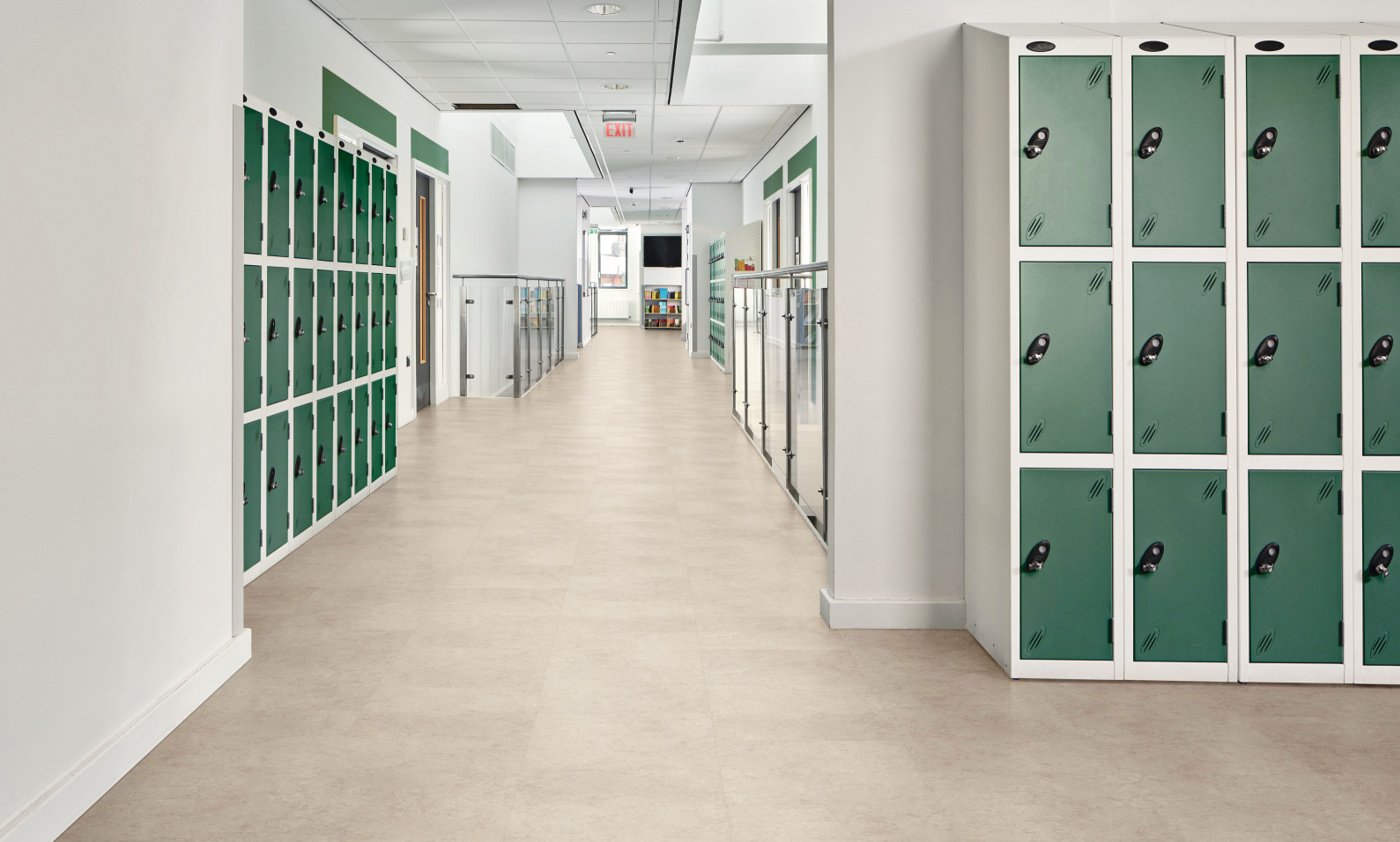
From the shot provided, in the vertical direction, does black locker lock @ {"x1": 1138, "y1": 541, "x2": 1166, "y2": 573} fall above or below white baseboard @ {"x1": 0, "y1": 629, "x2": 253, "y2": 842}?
above

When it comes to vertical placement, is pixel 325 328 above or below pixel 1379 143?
below

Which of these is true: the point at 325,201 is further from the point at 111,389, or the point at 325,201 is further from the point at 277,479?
the point at 111,389

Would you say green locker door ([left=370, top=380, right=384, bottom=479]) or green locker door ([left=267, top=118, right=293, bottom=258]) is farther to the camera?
green locker door ([left=370, top=380, right=384, bottom=479])

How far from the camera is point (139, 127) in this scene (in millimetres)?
3010

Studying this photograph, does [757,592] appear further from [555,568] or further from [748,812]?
[748,812]

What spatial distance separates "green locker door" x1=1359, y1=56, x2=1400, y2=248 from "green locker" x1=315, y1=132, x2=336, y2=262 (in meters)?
4.48

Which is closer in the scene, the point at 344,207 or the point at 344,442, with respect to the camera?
the point at 344,207

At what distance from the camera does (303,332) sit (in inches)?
223

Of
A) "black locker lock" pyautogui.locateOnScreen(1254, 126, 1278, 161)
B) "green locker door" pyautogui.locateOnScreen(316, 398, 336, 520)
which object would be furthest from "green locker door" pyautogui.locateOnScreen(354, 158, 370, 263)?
"black locker lock" pyautogui.locateOnScreen(1254, 126, 1278, 161)

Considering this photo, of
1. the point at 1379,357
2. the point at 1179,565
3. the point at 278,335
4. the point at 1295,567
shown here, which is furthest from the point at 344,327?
the point at 1379,357

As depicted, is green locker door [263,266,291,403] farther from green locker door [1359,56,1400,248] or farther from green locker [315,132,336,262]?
green locker door [1359,56,1400,248]

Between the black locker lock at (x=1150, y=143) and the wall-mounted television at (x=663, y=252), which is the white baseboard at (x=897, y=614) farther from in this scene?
the wall-mounted television at (x=663, y=252)

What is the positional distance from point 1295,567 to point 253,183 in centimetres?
416

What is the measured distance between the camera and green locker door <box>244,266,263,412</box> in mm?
4863
